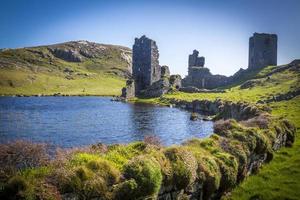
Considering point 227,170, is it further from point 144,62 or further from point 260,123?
point 144,62

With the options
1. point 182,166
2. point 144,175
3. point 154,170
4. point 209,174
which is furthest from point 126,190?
point 209,174

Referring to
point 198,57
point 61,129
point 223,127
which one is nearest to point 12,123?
point 61,129

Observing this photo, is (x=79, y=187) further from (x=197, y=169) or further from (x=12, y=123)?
(x=12, y=123)

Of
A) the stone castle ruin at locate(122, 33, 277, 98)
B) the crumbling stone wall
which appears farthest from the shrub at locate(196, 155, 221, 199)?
the crumbling stone wall

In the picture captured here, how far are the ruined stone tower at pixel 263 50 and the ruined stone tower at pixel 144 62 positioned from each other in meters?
53.1

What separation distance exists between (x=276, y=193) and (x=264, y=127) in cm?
1356

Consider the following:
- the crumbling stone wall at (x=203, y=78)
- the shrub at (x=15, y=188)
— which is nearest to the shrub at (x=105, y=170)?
the shrub at (x=15, y=188)

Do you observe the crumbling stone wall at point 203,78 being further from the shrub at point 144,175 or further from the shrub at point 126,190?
the shrub at point 126,190

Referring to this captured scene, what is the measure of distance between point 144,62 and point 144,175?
152m

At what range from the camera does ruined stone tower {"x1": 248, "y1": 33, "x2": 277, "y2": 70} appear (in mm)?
174500

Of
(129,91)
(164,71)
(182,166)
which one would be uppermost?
(164,71)

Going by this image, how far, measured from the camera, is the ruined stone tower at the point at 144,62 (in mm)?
163625

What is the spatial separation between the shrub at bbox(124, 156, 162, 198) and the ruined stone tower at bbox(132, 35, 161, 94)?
481 ft

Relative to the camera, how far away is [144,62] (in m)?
166
